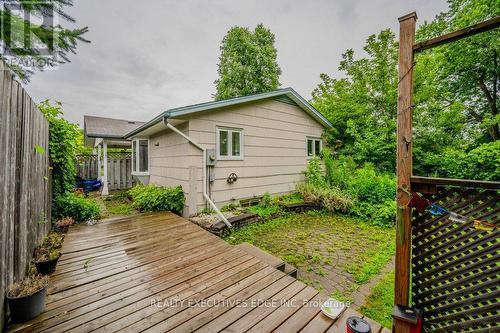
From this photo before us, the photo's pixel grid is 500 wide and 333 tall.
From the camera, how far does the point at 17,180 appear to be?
89.4 inches

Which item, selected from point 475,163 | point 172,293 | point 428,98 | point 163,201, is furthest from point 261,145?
point 428,98

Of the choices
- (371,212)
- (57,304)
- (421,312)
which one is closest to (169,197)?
(57,304)

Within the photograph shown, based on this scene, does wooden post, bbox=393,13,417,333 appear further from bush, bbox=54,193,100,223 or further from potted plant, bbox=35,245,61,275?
bush, bbox=54,193,100,223

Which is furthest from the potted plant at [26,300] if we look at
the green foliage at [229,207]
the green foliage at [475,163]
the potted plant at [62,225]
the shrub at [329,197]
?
the green foliage at [475,163]

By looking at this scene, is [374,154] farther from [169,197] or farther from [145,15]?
[145,15]

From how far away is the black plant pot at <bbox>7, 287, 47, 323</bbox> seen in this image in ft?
6.17

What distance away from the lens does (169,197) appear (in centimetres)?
596

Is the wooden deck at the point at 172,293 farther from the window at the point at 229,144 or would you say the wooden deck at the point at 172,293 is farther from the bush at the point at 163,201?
the window at the point at 229,144

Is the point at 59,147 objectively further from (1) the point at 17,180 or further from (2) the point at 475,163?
(2) the point at 475,163

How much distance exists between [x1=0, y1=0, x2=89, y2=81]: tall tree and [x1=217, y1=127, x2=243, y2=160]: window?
4.48m

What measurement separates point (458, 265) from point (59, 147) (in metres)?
6.86

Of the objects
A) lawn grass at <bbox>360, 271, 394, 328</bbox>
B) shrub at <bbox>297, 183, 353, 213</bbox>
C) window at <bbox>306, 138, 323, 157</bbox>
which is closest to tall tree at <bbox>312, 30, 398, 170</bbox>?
window at <bbox>306, 138, 323, 157</bbox>

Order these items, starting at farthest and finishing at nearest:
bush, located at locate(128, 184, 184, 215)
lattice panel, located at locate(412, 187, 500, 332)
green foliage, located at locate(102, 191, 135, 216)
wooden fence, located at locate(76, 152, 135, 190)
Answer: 1. wooden fence, located at locate(76, 152, 135, 190)
2. green foliage, located at locate(102, 191, 135, 216)
3. bush, located at locate(128, 184, 184, 215)
4. lattice panel, located at locate(412, 187, 500, 332)

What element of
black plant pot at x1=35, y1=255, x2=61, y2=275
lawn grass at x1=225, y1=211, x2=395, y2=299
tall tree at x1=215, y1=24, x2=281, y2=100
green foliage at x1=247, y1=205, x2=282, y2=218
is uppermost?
tall tree at x1=215, y1=24, x2=281, y2=100
